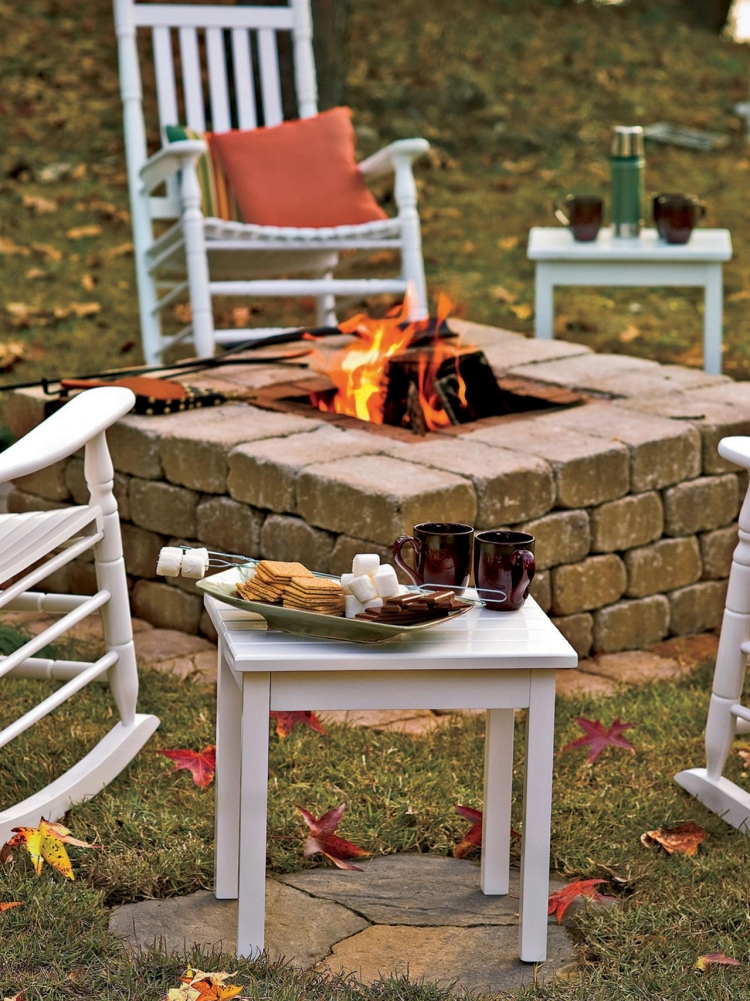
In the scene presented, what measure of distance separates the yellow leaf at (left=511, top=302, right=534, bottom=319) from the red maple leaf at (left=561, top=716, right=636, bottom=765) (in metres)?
2.94

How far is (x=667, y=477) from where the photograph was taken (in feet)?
10.2

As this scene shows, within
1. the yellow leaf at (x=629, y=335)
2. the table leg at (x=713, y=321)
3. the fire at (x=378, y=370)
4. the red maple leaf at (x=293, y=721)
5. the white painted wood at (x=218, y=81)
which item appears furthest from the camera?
the yellow leaf at (x=629, y=335)

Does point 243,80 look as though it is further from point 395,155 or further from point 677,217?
point 677,217

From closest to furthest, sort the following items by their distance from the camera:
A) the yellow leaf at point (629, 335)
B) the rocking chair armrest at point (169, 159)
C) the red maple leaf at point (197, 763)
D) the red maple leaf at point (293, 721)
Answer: the red maple leaf at point (197, 763), the red maple leaf at point (293, 721), the rocking chair armrest at point (169, 159), the yellow leaf at point (629, 335)

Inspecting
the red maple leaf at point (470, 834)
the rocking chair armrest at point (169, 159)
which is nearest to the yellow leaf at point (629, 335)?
the rocking chair armrest at point (169, 159)

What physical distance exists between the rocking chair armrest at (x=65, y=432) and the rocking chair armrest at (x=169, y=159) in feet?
5.40

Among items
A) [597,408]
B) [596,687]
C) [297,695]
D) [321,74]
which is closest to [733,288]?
[321,74]

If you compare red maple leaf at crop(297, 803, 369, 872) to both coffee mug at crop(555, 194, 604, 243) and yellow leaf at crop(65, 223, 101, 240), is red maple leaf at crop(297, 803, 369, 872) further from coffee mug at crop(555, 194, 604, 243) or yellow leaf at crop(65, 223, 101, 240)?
yellow leaf at crop(65, 223, 101, 240)

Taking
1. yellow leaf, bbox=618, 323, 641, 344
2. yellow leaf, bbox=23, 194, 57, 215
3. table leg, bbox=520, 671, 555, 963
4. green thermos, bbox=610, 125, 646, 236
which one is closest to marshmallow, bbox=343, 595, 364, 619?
table leg, bbox=520, 671, 555, 963

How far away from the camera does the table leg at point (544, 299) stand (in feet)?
13.3

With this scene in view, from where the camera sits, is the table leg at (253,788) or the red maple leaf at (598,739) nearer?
the table leg at (253,788)

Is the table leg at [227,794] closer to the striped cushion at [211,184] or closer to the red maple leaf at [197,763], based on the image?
the red maple leaf at [197,763]

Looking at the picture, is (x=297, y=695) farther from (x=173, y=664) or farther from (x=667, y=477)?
(x=667, y=477)

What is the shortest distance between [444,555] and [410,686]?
0.22 metres
